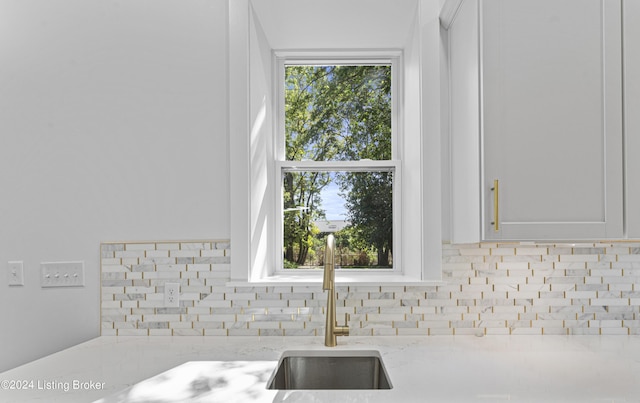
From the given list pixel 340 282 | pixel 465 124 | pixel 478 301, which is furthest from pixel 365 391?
pixel 465 124

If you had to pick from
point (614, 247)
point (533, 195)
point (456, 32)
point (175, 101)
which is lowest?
point (614, 247)

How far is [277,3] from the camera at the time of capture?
1742 millimetres

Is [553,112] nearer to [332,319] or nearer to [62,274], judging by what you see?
[332,319]

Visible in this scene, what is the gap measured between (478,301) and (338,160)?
0.86 metres

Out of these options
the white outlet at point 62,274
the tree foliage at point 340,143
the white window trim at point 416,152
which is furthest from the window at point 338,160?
the white outlet at point 62,274

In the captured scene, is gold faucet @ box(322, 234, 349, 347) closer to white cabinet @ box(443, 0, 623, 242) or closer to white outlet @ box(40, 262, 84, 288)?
white cabinet @ box(443, 0, 623, 242)

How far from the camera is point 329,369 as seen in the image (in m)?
1.52

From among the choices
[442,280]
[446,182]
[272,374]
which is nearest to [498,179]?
[446,182]

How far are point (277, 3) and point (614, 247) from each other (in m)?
1.64

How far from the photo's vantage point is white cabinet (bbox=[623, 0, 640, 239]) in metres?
1.33

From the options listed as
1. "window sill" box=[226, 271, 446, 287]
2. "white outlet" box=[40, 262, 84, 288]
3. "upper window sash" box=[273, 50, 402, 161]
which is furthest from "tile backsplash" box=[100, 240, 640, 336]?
"upper window sash" box=[273, 50, 402, 161]

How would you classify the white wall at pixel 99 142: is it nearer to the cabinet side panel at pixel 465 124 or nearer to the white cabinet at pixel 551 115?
the cabinet side panel at pixel 465 124

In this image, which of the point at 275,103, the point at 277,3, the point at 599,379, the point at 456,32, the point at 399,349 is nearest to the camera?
the point at 599,379

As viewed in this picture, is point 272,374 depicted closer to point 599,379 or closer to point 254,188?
point 254,188
